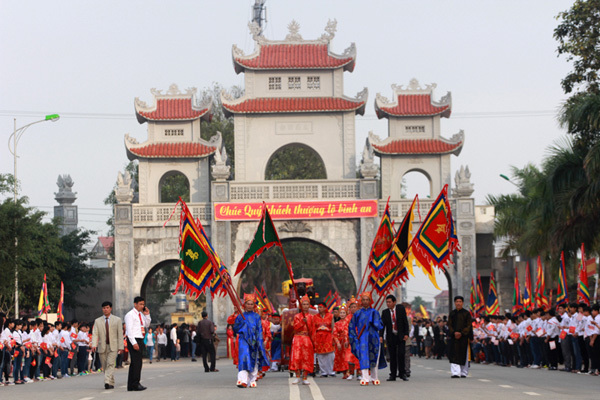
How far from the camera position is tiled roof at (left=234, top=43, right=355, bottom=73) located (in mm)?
44000

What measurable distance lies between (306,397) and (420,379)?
18.3 feet

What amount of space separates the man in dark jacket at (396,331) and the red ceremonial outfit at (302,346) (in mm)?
1502

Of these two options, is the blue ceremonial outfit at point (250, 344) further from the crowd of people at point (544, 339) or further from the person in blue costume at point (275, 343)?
the crowd of people at point (544, 339)

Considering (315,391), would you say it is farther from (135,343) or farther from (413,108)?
(413,108)

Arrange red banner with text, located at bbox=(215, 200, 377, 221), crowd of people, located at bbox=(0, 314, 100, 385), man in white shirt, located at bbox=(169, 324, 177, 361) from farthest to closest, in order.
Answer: red banner with text, located at bbox=(215, 200, 377, 221)
man in white shirt, located at bbox=(169, 324, 177, 361)
crowd of people, located at bbox=(0, 314, 100, 385)

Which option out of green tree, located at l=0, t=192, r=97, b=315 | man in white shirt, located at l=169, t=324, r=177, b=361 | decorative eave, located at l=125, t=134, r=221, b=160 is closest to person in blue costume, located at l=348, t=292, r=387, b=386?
green tree, located at l=0, t=192, r=97, b=315

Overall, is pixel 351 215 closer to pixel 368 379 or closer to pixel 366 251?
pixel 366 251

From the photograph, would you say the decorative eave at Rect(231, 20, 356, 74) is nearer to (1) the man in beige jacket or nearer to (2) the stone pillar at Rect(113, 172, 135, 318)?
(2) the stone pillar at Rect(113, 172, 135, 318)

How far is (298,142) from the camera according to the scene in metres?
44.0

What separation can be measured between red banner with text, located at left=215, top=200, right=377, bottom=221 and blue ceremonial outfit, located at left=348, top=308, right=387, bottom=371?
74.5 feet

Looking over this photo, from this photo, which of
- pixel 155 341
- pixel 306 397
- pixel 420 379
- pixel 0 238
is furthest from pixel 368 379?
pixel 155 341

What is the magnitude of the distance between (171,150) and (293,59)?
6.65 metres

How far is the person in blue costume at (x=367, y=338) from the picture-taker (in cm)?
1820

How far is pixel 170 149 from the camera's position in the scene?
4466 centimetres
